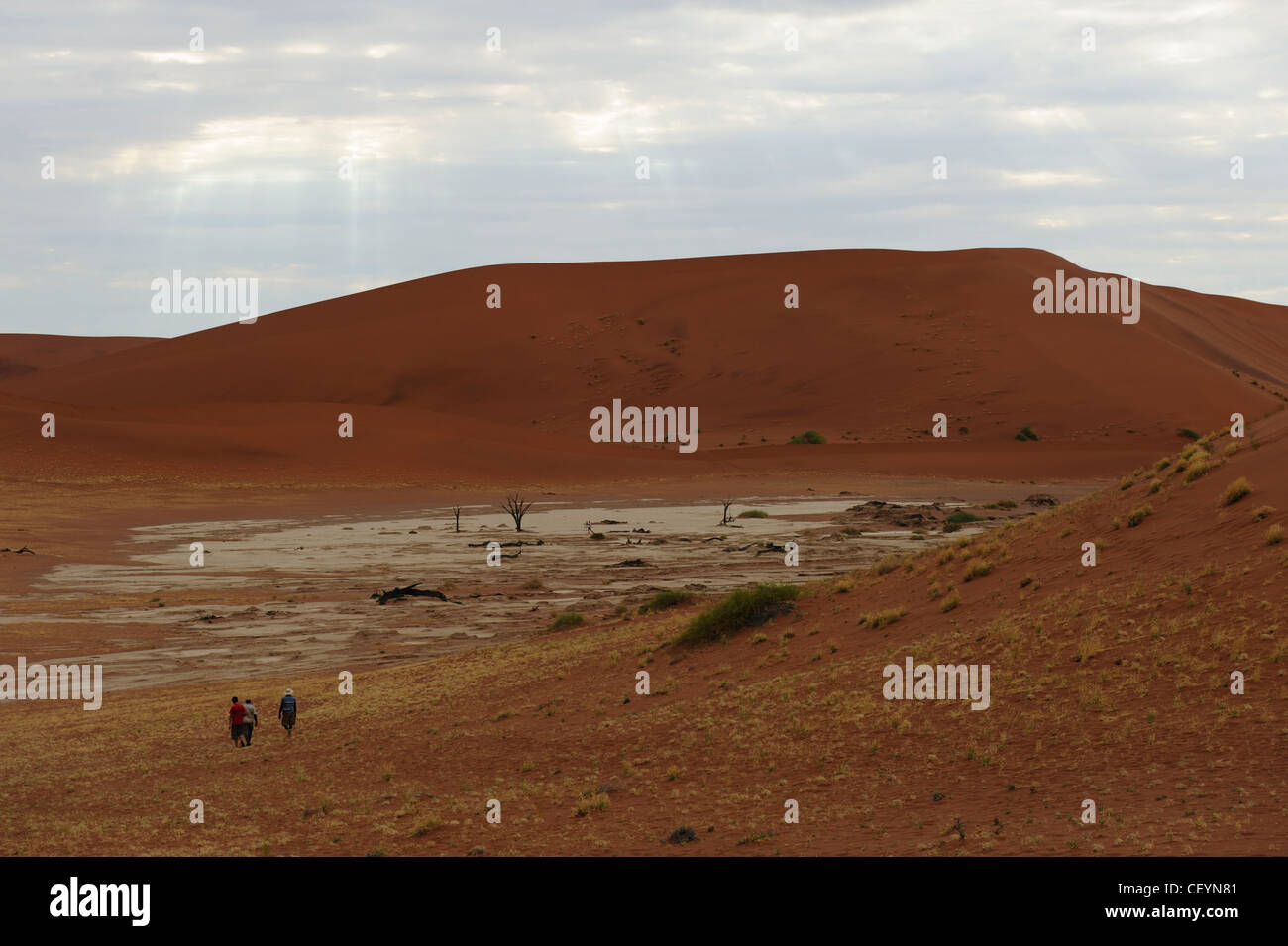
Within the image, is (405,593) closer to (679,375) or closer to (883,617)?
→ (883,617)


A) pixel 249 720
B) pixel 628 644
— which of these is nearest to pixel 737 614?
pixel 628 644

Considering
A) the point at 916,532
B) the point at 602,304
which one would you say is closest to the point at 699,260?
the point at 602,304

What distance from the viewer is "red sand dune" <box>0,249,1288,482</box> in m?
75.1

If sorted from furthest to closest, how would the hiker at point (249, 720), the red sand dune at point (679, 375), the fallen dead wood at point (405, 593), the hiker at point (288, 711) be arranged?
the red sand dune at point (679, 375)
the fallen dead wood at point (405, 593)
the hiker at point (288, 711)
the hiker at point (249, 720)

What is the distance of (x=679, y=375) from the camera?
116438 mm

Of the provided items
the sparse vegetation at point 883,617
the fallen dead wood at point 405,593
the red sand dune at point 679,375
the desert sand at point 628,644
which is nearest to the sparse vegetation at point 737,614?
the desert sand at point 628,644

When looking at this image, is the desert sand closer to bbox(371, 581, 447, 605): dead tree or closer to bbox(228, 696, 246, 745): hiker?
bbox(228, 696, 246, 745): hiker

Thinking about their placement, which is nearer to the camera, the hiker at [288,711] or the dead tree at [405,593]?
the hiker at [288,711]

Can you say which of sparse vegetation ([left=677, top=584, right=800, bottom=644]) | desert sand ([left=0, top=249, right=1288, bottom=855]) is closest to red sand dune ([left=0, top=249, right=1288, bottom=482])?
desert sand ([left=0, top=249, right=1288, bottom=855])

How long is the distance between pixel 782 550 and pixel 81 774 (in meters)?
27.4

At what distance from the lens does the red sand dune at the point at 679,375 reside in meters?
75.1

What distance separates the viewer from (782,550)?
137ft

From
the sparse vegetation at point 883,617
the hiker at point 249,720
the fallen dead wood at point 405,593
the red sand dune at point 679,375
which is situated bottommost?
the hiker at point 249,720

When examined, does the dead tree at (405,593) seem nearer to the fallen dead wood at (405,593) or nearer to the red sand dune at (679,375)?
the fallen dead wood at (405,593)
